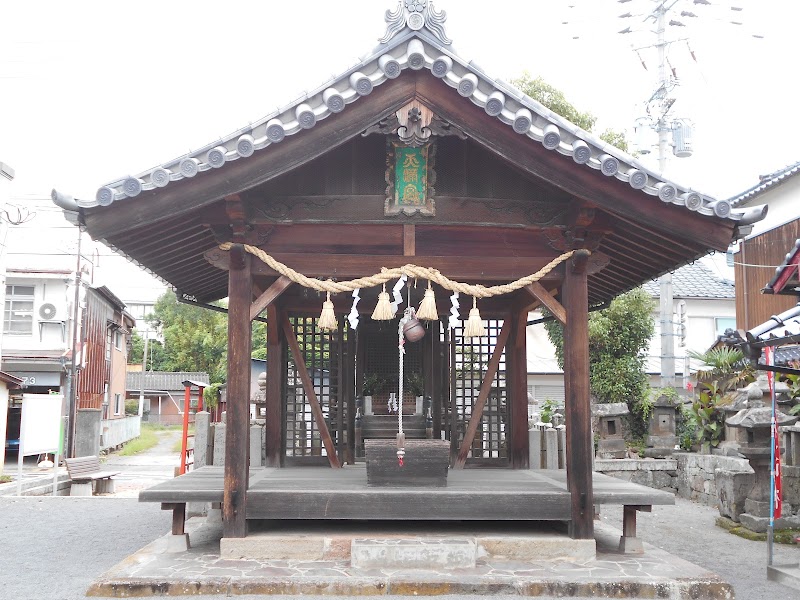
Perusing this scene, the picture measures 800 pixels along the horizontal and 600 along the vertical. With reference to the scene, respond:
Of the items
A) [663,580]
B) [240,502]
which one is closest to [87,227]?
[240,502]

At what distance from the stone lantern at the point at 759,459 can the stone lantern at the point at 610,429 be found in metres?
5.88

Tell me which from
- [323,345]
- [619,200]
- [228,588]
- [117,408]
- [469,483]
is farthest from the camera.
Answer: [117,408]

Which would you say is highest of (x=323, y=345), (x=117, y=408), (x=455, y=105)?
(x=455, y=105)

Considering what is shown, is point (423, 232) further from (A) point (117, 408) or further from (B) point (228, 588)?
(A) point (117, 408)

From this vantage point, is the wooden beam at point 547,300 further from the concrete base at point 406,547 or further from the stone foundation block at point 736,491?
the stone foundation block at point 736,491

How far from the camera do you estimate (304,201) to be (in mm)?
7363

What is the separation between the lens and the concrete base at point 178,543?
25.0 ft

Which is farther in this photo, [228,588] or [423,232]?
[423,232]

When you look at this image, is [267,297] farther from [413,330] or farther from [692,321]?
[692,321]

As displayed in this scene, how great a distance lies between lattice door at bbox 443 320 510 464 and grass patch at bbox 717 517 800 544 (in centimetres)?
423

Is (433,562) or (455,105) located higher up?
(455,105)

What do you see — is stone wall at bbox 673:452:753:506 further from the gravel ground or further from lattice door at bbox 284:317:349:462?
lattice door at bbox 284:317:349:462

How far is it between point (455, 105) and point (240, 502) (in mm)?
4402

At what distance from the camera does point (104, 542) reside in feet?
33.5
